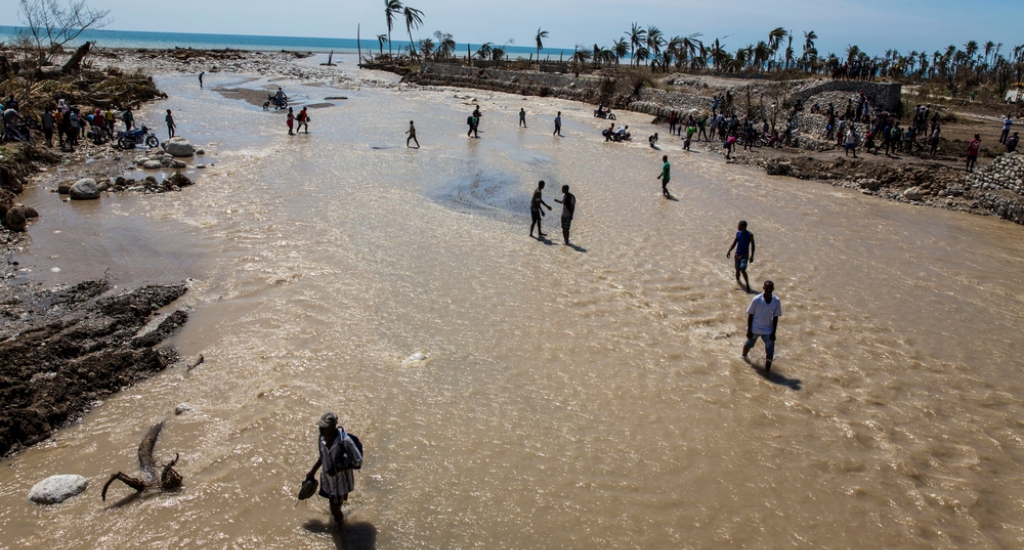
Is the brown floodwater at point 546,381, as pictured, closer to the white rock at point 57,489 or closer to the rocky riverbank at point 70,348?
the white rock at point 57,489

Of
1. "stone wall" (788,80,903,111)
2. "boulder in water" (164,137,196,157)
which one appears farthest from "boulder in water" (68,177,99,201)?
"stone wall" (788,80,903,111)

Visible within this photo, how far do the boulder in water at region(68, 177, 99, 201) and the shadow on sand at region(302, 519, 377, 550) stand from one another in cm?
1406

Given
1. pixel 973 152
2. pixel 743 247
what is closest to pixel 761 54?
pixel 973 152

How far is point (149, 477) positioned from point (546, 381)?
453 cm

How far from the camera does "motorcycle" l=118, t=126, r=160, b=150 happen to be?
70.6ft

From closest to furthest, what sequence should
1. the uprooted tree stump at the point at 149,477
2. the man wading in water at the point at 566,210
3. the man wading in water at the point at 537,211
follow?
the uprooted tree stump at the point at 149,477, the man wading in water at the point at 566,210, the man wading in water at the point at 537,211

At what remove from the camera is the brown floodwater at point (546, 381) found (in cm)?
535

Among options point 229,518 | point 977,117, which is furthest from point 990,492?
point 977,117

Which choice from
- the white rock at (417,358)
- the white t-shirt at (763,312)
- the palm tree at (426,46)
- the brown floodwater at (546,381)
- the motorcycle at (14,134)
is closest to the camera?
the brown floodwater at (546,381)

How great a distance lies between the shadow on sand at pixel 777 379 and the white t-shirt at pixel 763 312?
1.97 ft

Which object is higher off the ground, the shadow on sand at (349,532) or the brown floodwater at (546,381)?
the brown floodwater at (546,381)

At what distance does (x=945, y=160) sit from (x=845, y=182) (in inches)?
158

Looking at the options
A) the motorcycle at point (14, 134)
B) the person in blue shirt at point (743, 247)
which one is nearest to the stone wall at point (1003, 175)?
the person in blue shirt at point (743, 247)

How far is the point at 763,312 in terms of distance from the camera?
7.75 metres
